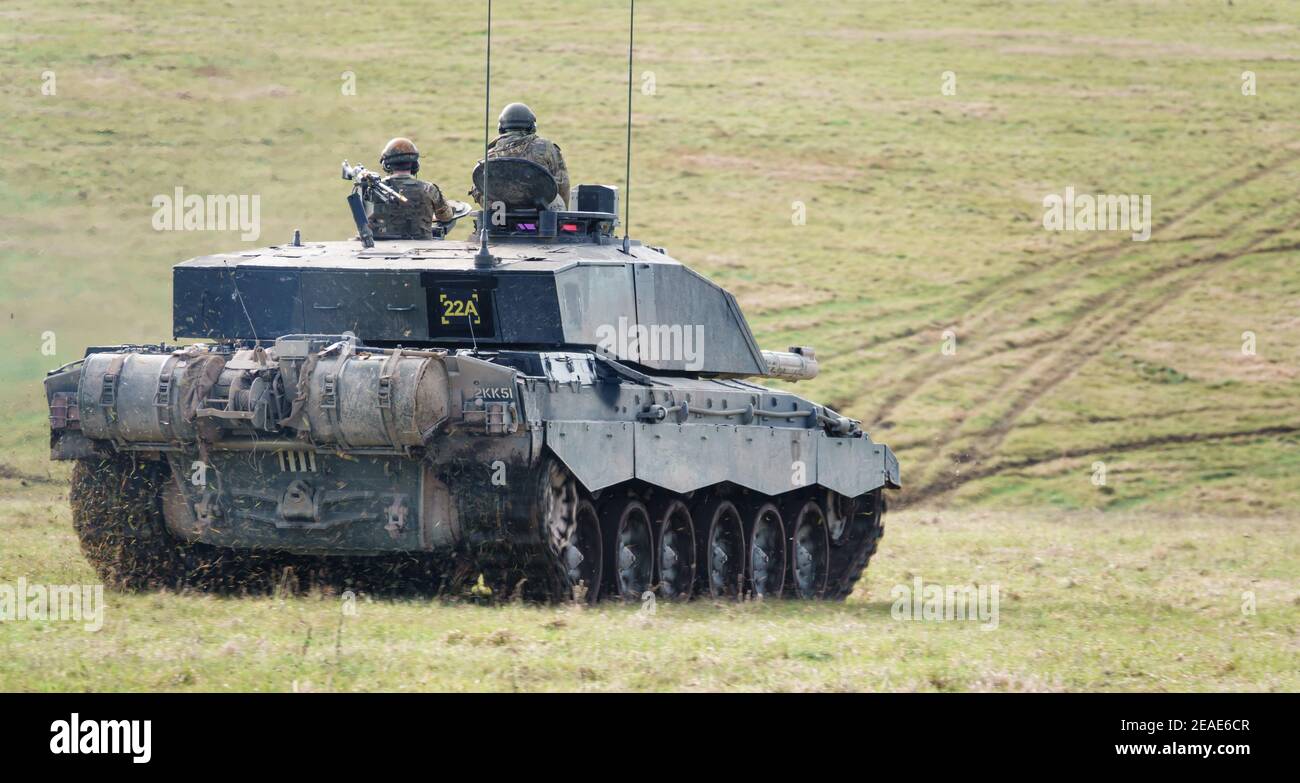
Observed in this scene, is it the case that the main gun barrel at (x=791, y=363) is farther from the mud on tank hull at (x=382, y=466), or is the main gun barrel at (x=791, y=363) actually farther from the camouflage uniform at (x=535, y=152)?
the camouflage uniform at (x=535, y=152)

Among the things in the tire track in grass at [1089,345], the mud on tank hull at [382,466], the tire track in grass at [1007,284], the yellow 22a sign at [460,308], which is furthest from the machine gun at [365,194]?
the tire track in grass at [1007,284]

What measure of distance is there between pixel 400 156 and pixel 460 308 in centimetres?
235

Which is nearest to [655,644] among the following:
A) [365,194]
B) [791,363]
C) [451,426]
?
[451,426]

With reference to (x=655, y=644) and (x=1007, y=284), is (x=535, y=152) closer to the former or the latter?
(x=655, y=644)

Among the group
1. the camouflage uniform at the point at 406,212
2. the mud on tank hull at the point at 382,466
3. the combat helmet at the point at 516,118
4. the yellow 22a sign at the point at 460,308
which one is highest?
the combat helmet at the point at 516,118

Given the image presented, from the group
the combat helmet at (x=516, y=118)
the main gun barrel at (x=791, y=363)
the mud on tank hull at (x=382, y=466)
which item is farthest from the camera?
the main gun barrel at (x=791, y=363)

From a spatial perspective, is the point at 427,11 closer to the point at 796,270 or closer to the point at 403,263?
the point at 796,270

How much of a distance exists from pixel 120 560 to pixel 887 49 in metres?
45.1

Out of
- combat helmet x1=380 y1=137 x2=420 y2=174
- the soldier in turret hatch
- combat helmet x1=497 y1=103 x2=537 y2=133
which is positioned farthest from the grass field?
combat helmet x1=497 y1=103 x2=537 y2=133

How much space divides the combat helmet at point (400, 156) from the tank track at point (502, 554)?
3.84 meters

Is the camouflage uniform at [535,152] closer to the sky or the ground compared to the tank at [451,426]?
closer to the sky

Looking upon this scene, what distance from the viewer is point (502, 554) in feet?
48.6

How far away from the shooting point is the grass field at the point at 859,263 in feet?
42.5

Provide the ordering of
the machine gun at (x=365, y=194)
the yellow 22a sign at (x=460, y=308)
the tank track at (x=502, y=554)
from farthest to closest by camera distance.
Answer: the machine gun at (x=365, y=194), the yellow 22a sign at (x=460, y=308), the tank track at (x=502, y=554)
